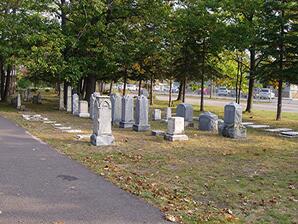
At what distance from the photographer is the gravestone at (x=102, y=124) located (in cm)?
1143

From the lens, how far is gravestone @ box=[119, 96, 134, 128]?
632 inches

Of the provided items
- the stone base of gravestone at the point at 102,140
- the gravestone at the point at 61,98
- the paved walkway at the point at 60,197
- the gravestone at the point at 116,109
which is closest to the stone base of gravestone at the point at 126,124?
the gravestone at the point at 116,109

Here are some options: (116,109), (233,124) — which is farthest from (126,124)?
(233,124)

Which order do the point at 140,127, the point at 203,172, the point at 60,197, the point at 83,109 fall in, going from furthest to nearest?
the point at 83,109
the point at 140,127
the point at 203,172
the point at 60,197

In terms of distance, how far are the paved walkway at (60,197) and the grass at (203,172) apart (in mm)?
357

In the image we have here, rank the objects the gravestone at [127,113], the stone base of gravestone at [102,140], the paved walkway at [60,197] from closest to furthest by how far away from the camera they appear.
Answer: the paved walkway at [60,197] < the stone base of gravestone at [102,140] < the gravestone at [127,113]

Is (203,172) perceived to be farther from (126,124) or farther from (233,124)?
(126,124)

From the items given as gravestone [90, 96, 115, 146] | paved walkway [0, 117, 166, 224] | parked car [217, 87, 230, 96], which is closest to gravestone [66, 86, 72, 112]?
gravestone [90, 96, 115, 146]

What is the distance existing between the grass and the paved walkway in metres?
0.36

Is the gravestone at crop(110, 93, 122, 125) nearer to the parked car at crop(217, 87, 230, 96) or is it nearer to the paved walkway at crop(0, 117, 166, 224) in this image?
the paved walkway at crop(0, 117, 166, 224)

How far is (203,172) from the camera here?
841 cm

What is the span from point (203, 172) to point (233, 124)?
6.19m

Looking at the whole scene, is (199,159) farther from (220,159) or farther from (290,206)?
(290,206)

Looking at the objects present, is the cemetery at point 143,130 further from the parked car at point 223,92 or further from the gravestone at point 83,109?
the parked car at point 223,92
